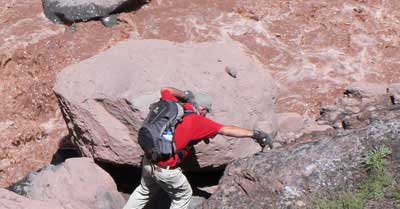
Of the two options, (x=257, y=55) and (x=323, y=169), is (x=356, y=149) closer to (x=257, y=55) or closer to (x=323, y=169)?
(x=323, y=169)

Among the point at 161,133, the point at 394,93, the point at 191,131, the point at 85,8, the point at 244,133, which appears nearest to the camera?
the point at 161,133

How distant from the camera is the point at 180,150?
7945 mm

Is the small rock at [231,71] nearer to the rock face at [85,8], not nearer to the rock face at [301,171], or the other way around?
the rock face at [301,171]

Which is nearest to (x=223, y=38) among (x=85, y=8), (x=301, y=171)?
(x=85, y=8)

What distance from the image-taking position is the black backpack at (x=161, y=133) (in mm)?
7746

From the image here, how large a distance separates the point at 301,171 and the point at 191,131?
42.7 inches

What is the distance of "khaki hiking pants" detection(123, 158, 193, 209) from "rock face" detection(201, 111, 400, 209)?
0.28m

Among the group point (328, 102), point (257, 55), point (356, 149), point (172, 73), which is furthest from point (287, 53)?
point (356, 149)

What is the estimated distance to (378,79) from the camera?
38.0ft

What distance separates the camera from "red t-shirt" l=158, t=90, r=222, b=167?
25.8ft

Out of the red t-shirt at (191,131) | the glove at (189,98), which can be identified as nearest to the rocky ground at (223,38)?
the glove at (189,98)

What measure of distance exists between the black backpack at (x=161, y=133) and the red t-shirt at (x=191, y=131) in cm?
6

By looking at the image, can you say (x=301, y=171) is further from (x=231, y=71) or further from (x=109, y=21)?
(x=109, y=21)

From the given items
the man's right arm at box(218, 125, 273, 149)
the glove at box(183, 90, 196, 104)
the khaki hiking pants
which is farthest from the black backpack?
the glove at box(183, 90, 196, 104)
